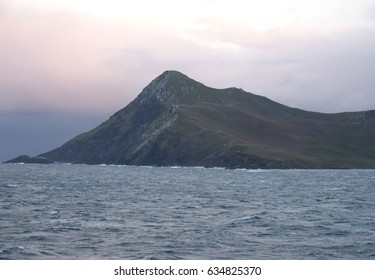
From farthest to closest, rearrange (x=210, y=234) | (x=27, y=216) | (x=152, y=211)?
(x=152, y=211), (x=27, y=216), (x=210, y=234)

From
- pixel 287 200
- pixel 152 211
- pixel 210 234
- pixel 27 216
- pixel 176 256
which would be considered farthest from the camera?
pixel 287 200

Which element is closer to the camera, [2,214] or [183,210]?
[2,214]

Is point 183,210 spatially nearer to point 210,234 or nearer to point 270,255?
point 210,234

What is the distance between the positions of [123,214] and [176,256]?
3039 centimetres

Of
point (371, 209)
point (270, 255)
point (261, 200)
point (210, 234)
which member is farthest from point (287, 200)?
point (270, 255)

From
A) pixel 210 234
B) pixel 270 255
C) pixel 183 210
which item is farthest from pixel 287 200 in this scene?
pixel 270 255

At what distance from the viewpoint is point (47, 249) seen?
1935 inches

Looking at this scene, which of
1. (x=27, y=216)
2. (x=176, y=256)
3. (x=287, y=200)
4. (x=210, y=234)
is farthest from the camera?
(x=287, y=200)

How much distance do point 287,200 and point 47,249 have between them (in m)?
61.4

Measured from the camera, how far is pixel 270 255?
48.6 meters

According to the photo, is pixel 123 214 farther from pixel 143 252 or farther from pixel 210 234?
pixel 143 252

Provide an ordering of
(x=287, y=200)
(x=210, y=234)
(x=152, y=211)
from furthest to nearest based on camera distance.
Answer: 1. (x=287, y=200)
2. (x=152, y=211)
3. (x=210, y=234)

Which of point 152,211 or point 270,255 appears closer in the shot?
point 270,255

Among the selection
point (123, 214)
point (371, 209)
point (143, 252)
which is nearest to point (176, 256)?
point (143, 252)
